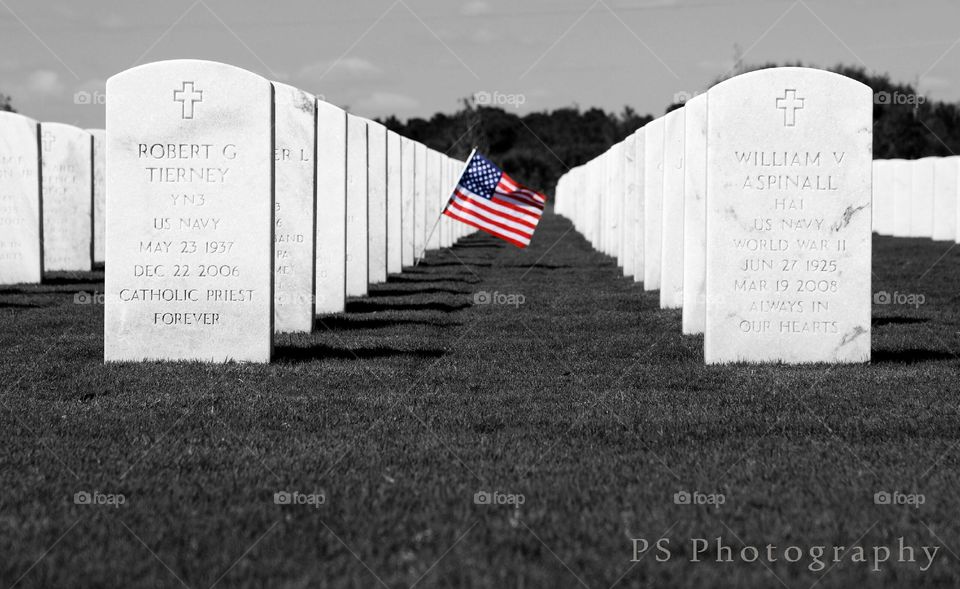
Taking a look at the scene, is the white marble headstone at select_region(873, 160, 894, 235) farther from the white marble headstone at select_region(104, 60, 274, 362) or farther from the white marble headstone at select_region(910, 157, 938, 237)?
the white marble headstone at select_region(104, 60, 274, 362)

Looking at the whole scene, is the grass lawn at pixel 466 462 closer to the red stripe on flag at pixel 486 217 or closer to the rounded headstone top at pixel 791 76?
the rounded headstone top at pixel 791 76

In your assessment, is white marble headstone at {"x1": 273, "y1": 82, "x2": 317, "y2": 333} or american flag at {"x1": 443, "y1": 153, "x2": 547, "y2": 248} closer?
white marble headstone at {"x1": 273, "y1": 82, "x2": 317, "y2": 333}

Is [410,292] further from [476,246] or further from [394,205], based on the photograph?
[476,246]

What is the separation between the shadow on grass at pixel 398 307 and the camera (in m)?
13.5

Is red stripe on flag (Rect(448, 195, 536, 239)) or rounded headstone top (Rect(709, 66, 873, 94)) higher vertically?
rounded headstone top (Rect(709, 66, 873, 94))

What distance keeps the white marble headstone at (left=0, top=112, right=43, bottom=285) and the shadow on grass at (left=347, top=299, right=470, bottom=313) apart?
5.05m

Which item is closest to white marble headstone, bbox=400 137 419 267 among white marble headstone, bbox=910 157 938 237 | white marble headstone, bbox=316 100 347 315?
white marble headstone, bbox=316 100 347 315

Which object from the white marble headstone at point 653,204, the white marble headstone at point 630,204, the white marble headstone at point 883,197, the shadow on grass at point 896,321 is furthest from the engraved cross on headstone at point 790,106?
the white marble headstone at point 883,197

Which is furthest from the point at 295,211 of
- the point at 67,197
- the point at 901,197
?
the point at 901,197

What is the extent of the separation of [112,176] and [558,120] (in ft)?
244

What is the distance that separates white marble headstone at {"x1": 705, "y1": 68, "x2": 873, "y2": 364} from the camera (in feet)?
29.1

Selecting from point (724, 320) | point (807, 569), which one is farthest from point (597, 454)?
point (724, 320)

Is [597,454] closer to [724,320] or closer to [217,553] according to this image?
[217,553]

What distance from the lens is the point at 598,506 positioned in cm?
473
